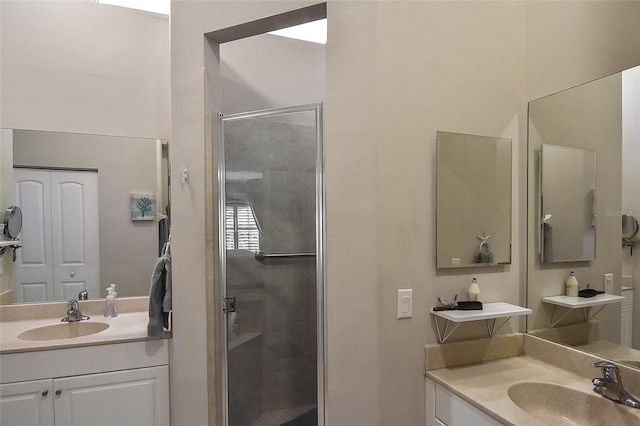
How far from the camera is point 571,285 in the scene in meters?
1.51

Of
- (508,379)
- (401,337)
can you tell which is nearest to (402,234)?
(401,337)

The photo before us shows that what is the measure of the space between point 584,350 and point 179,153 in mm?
2134

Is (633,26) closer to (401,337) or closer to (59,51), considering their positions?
(401,337)

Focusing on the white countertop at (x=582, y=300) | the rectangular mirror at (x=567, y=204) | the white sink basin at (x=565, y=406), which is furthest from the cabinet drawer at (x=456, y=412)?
the rectangular mirror at (x=567, y=204)

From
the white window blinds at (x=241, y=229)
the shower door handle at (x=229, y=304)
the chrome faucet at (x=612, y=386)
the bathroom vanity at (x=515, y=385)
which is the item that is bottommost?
the bathroom vanity at (x=515, y=385)

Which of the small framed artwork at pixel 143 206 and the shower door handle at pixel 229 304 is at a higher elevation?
the small framed artwork at pixel 143 206

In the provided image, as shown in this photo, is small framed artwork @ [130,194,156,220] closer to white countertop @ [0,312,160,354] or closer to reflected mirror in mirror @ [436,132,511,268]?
white countertop @ [0,312,160,354]

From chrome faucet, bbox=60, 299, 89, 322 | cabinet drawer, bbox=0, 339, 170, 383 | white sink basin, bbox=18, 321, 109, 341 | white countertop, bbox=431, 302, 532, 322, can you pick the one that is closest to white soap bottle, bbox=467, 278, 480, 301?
white countertop, bbox=431, 302, 532, 322

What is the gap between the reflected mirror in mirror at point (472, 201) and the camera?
151 centimetres

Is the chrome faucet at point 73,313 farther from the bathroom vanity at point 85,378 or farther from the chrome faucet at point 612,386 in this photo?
the chrome faucet at point 612,386

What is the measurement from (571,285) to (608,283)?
183mm

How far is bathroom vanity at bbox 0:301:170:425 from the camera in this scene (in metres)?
1.61

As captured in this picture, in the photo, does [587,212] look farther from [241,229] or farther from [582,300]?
[241,229]

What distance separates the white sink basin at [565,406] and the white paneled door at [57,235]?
247cm
